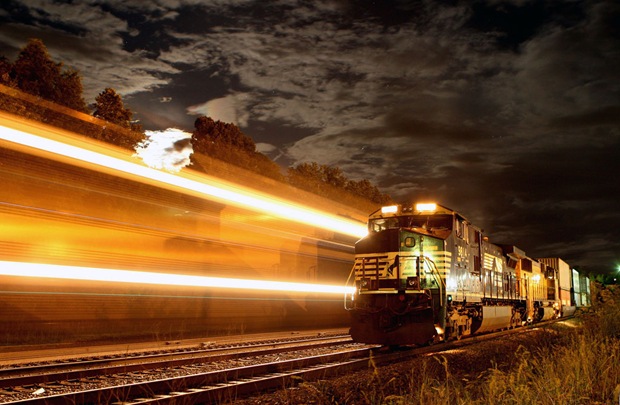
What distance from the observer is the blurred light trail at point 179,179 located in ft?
40.5

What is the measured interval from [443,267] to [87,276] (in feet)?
29.9

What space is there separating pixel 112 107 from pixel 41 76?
6.70 meters

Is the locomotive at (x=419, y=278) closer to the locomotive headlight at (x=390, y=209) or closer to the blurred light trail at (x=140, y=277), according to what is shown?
the locomotive headlight at (x=390, y=209)

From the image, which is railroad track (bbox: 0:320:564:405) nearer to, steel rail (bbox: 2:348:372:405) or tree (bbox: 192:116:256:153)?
steel rail (bbox: 2:348:372:405)

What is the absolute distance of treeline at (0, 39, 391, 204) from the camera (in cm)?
1777

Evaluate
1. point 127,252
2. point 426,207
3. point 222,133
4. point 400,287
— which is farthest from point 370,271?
point 222,133

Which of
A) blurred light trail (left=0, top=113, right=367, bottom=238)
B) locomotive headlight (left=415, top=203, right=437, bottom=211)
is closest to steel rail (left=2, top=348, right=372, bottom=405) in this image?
locomotive headlight (left=415, top=203, right=437, bottom=211)

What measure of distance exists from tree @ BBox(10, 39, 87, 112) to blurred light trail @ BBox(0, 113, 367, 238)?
14.6 metres

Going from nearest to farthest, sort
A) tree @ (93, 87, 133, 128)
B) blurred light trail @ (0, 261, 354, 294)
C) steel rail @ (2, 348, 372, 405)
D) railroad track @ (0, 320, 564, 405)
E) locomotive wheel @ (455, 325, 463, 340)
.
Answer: steel rail @ (2, 348, 372, 405), railroad track @ (0, 320, 564, 405), blurred light trail @ (0, 261, 354, 294), locomotive wheel @ (455, 325, 463, 340), tree @ (93, 87, 133, 128)

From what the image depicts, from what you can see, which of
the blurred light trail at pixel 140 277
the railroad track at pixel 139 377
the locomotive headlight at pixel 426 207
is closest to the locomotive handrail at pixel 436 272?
the locomotive headlight at pixel 426 207

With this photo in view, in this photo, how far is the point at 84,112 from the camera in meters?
29.8

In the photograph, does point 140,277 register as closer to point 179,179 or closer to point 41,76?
point 179,179

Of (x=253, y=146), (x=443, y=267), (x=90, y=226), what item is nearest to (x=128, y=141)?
(x=90, y=226)

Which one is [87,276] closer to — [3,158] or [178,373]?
[3,158]
